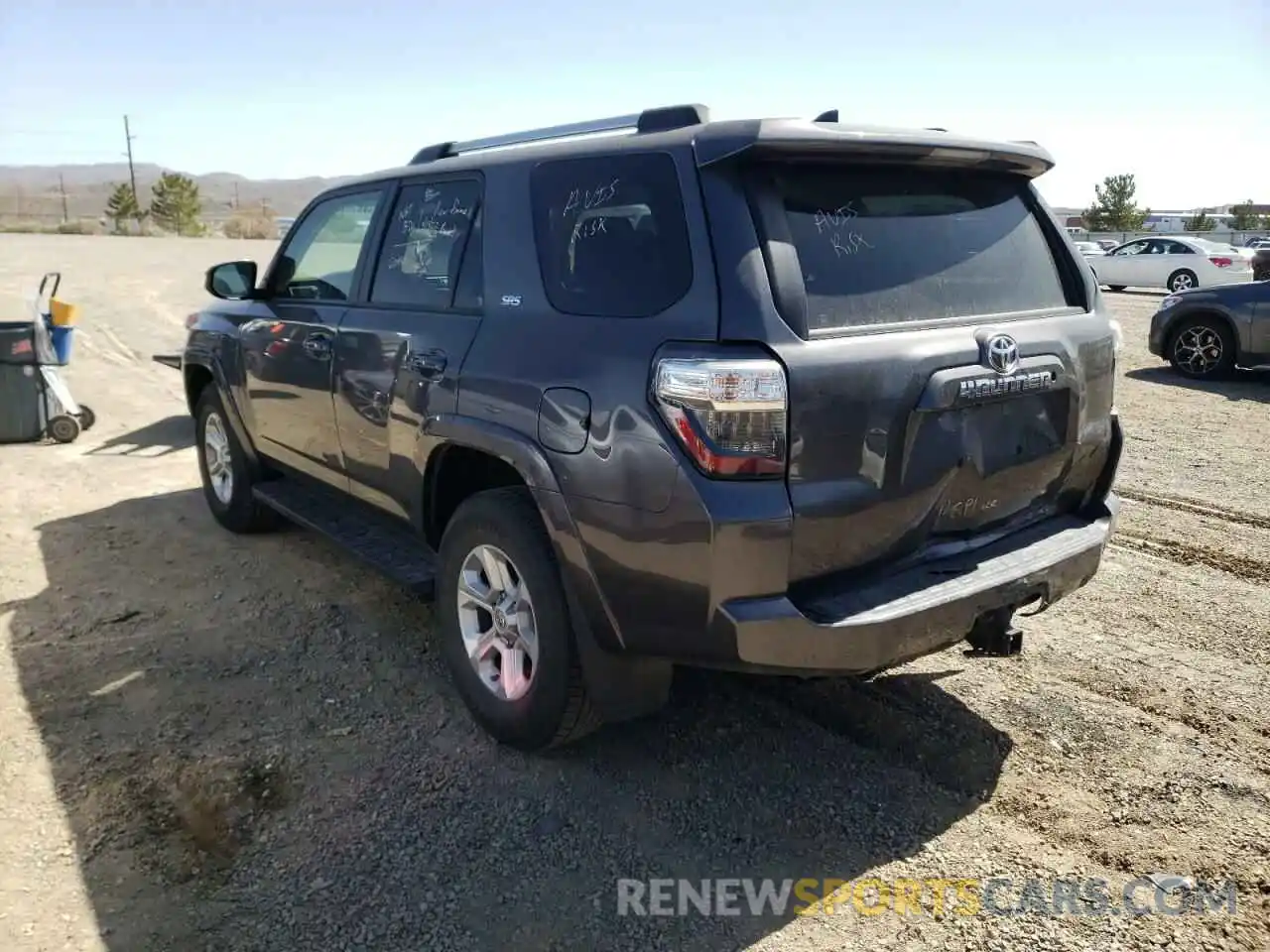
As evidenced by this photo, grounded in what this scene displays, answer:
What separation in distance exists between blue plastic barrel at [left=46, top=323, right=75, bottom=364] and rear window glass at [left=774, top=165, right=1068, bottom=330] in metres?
7.55

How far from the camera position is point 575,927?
2.58 m

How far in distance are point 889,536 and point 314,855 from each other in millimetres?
1921

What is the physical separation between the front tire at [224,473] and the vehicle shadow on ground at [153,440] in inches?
81.4

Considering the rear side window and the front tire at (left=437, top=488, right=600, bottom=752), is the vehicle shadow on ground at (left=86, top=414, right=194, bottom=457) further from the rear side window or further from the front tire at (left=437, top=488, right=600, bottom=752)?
the rear side window

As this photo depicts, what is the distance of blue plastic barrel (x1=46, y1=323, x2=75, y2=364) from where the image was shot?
26.8ft

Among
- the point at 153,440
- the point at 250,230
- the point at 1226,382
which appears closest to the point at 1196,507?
the point at 1226,382

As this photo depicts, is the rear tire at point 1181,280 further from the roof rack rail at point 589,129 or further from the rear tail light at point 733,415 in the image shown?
the rear tail light at point 733,415

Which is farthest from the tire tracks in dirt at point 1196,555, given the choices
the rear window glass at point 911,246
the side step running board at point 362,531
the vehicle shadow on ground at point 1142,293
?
the vehicle shadow on ground at point 1142,293

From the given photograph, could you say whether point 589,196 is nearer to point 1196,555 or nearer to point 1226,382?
point 1196,555

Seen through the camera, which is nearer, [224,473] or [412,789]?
[412,789]

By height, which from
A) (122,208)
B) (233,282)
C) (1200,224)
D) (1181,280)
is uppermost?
(122,208)

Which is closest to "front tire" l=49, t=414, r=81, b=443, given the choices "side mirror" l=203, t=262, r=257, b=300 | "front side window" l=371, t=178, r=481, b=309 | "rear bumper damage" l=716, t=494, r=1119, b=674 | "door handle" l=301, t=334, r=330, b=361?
"side mirror" l=203, t=262, r=257, b=300

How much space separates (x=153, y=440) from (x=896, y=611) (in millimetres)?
7285

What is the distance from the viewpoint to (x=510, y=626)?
327 cm
